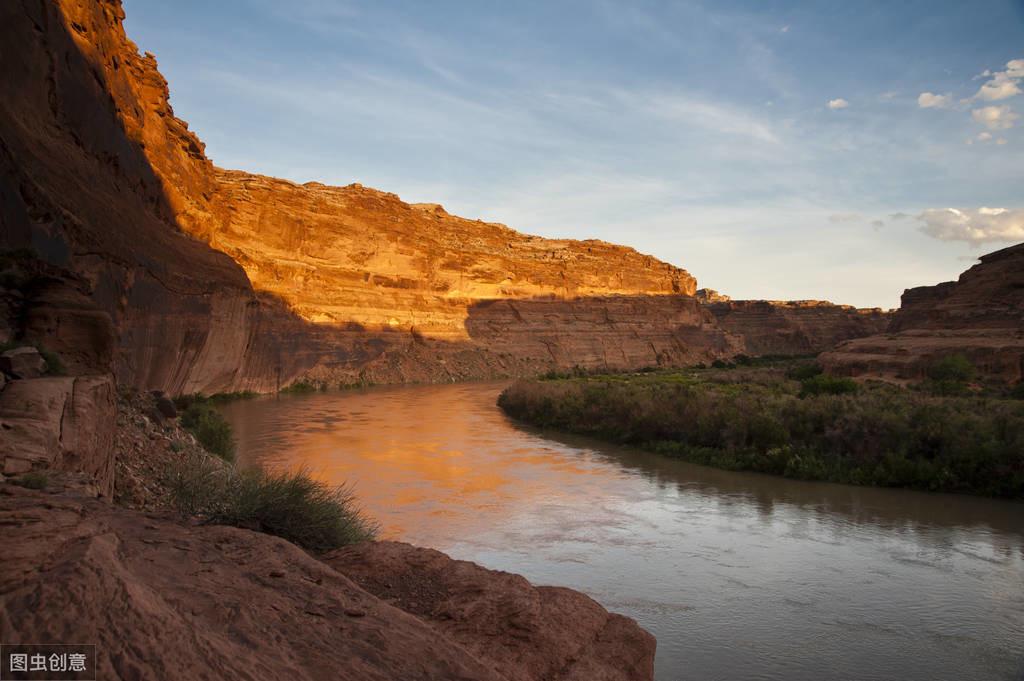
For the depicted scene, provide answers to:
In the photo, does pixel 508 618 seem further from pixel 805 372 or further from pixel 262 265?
pixel 262 265

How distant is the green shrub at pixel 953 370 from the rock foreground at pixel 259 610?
24053 mm

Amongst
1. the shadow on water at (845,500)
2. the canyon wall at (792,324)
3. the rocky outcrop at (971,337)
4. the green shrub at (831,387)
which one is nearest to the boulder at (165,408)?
the shadow on water at (845,500)

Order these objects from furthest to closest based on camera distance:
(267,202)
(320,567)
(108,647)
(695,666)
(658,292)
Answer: (658,292) → (267,202) → (695,666) → (320,567) → (108,647)

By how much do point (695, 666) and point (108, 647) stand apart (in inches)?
192

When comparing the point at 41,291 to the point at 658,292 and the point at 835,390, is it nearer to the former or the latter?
the point at 835,390

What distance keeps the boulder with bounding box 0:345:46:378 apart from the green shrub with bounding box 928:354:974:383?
25.7 metres

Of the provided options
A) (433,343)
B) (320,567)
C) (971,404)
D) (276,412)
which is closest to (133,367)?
(276,412)

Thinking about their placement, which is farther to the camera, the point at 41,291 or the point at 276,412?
the point at 276,412

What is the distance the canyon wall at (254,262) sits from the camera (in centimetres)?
1286

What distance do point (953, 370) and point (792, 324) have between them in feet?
178

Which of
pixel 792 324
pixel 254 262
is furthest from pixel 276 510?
pixel 792 324

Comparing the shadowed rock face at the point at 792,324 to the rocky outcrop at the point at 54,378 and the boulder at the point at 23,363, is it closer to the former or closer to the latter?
the rocky outcrop at the point at 54,378

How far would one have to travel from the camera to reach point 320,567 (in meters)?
3.74

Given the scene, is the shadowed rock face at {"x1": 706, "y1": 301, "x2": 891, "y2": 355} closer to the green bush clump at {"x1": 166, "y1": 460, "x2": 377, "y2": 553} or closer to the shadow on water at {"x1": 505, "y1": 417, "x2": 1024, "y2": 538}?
the shadow on water at {"x1": 505, "y1": 417, "x2": 1024, "y2": 538}
